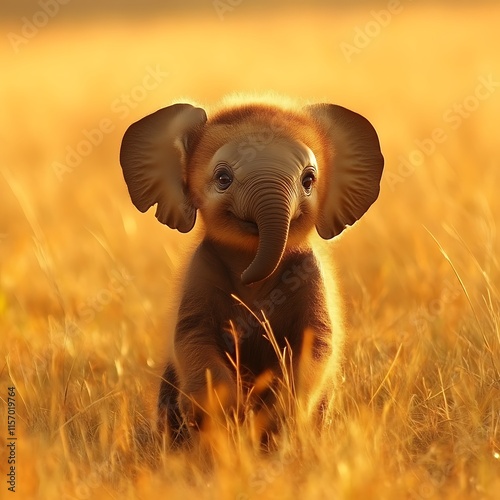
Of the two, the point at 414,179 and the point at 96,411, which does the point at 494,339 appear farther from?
the point at 414,179

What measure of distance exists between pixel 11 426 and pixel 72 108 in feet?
46.3

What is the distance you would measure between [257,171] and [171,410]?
60.7 inches

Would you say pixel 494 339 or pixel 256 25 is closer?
pixel 494 339

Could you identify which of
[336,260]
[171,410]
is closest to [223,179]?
[171,410]

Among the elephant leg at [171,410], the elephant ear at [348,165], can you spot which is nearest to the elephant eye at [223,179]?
the elephant ear at [348,165]

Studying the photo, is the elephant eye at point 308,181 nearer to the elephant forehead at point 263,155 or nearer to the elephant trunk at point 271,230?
the elephant forehead at point 263,155

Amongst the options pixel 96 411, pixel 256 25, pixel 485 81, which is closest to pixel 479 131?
pixel 485 81

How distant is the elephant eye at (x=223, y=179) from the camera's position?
561 centimetres

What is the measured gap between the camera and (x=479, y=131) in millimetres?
15352

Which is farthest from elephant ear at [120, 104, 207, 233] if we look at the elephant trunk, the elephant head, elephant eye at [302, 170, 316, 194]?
the elephant trunk

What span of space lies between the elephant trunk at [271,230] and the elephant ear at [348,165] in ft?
2.69

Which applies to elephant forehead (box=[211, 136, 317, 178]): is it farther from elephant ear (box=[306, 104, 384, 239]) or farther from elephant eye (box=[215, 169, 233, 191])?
elephant ear (box=[306, 104, 384, 239])

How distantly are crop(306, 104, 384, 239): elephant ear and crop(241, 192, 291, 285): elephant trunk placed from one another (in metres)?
0.82

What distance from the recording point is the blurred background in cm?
977
